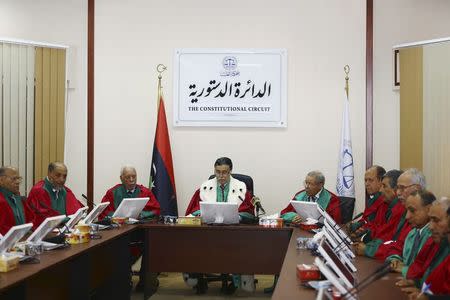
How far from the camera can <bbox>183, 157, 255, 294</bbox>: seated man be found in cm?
627

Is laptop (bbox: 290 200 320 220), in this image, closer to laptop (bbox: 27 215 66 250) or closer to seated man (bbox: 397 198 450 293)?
seated man (bbox: 397 198 450 293)

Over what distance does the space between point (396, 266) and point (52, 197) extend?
12.3ft

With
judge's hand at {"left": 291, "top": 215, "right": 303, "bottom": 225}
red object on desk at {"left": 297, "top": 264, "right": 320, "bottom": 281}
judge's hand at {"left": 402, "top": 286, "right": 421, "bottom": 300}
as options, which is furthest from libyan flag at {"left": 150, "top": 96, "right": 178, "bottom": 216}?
judge's hand at {"left": 402, "top": 286, "right": 421, "bottom": 300}

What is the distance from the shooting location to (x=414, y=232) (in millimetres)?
3818

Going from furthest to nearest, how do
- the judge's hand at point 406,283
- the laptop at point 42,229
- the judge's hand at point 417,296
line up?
the laptop at point 42,229 < the judge's hand at point 406,283 < the judge's hand at point 417,296

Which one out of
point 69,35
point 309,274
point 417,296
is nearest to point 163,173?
point 69,35

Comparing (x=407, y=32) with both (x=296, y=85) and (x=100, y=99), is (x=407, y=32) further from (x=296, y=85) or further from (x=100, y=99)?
(x=100, y=99)

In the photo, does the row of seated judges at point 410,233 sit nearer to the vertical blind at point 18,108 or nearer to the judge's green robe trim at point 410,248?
the judge's green robe trim at point 410,248

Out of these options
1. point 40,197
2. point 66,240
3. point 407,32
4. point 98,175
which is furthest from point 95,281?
point 407,32

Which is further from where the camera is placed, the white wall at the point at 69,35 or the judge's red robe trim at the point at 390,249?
the white wall at the point at 69,35

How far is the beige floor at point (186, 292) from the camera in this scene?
6109 millimetres

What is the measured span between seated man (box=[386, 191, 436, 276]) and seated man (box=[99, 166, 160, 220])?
3092 mm

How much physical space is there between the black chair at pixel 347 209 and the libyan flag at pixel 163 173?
196 centimetres

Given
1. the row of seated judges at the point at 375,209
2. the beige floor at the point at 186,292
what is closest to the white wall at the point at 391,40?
the row of seated judges at the point at 375,209
